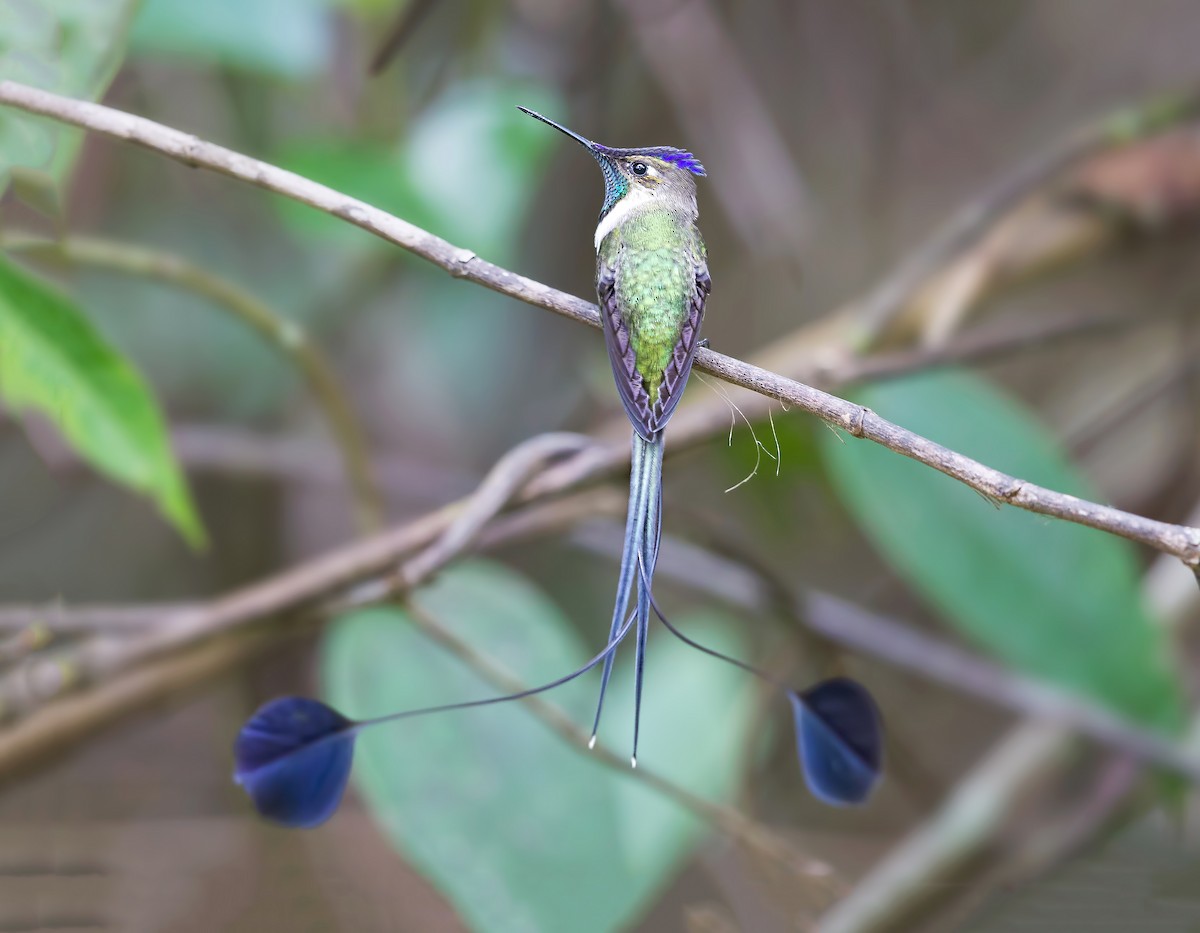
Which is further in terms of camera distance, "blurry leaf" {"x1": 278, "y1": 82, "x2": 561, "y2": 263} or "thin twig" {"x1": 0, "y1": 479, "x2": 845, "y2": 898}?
"blurry leaf" {"x1": 278, "y1": 82, "x2": 561, "y2": 263}

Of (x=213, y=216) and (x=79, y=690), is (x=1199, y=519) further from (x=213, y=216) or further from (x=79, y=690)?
(x=213, y=216)

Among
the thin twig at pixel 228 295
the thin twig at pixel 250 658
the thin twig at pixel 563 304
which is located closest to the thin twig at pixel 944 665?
the thin twig at pixel 250 658

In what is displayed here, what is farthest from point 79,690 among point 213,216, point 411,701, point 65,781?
point 213,216

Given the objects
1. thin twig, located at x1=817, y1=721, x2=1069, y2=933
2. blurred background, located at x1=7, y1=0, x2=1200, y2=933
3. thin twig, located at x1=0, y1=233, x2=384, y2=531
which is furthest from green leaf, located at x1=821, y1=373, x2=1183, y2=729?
thin twig, located at x1=0, y1=233, x2=384, y2=531

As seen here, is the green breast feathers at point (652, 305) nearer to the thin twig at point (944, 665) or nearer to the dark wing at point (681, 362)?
the dark wing at point (681, 362)

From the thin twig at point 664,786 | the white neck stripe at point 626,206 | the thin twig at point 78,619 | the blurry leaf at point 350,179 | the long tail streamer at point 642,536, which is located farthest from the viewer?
the blurry leaf at point 350,179

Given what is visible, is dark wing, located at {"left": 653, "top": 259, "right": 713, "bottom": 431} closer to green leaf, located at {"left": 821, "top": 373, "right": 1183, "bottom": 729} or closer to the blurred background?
the blurred background

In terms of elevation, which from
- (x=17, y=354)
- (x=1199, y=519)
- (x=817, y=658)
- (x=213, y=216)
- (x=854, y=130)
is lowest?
(x=17, y=354)
